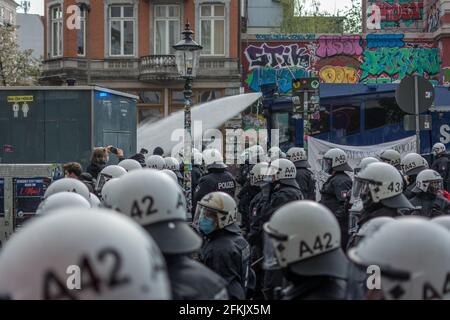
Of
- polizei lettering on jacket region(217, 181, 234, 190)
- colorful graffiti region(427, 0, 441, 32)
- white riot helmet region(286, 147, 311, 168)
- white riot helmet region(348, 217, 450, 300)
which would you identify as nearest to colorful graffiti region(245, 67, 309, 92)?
colorful graffiti region(427, 0, 441, 32)

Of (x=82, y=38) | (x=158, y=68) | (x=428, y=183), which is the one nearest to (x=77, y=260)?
(x=428, y=183)

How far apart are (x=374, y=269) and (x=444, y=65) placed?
93.0ft

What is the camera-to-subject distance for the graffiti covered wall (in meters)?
31.7

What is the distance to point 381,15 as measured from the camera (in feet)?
116

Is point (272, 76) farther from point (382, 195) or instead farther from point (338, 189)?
point (382, 195)

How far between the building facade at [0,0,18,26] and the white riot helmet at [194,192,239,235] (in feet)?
222

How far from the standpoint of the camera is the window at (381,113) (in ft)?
59.6

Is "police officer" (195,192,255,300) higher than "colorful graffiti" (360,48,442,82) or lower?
lower

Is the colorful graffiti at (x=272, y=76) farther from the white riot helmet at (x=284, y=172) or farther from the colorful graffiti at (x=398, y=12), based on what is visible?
the white riot helmet at (x=284, y=172)

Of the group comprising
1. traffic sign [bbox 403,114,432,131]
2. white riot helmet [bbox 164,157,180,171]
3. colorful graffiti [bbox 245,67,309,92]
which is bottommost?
white riot helmet [bbox 164,157,180,171]

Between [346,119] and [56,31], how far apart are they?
20163 millimetres

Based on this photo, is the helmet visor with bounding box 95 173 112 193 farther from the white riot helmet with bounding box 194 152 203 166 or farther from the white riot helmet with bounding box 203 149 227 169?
the white riot helmet with bounding box 194 152 203 166

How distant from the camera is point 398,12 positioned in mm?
35500

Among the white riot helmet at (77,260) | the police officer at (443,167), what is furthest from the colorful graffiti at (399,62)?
the white riot helmet at (77,260)
